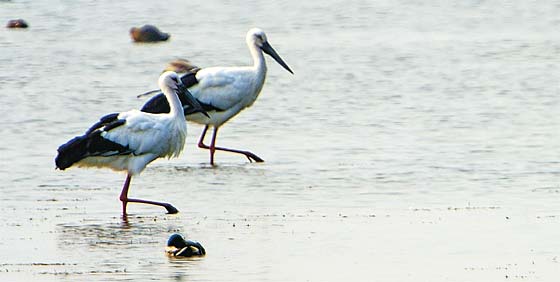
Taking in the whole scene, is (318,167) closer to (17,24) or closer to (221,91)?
(221,91)

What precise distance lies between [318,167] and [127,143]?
8.46 ft

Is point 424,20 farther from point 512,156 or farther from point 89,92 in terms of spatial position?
point 512,156

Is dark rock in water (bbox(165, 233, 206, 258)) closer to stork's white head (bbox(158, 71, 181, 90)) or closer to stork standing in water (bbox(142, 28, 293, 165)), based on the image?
stork's white head (bbox(158, 71, 181, 90))

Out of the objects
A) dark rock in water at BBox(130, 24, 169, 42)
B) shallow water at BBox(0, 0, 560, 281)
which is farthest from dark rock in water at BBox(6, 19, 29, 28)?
dark rock in water at BBox(130, 24, 169, 42)

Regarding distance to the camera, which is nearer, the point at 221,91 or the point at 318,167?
the point at 318,167

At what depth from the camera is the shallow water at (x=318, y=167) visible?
10.7 meters

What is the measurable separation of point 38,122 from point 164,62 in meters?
8.11

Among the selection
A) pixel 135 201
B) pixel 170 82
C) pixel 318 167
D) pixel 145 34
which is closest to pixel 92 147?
→ pixel 135 201

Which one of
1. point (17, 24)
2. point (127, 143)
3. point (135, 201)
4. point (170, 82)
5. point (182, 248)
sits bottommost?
point (17, 24)

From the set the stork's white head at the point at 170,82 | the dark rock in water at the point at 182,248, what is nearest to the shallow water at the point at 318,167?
the dark rock in water at the point at 182,248

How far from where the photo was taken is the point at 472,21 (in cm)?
3478

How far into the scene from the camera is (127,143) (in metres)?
13.5

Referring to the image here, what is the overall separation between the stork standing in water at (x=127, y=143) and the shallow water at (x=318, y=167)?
367mm

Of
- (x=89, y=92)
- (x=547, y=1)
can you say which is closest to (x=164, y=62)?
(x=89, y=92)
